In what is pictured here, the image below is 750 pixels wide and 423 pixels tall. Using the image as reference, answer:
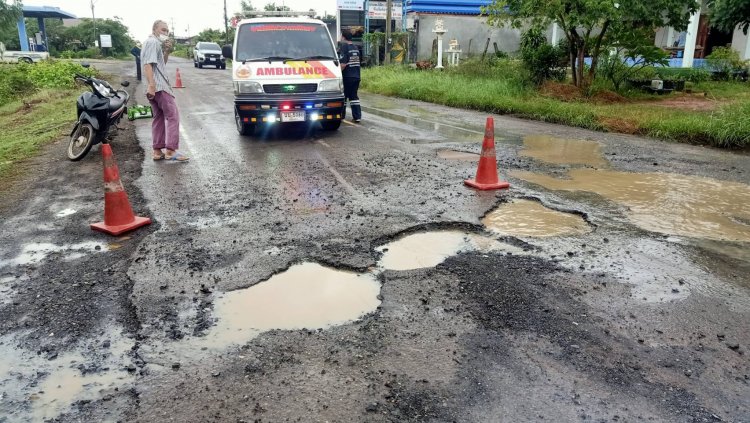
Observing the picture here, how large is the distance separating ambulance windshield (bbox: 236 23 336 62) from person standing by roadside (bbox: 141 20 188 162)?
1741mm

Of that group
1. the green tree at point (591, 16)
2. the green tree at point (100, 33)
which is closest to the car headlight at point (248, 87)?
the green tree at point (591, 16)

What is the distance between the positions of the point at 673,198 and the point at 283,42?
21.7ft

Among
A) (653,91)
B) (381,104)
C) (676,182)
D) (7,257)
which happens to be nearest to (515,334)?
(7,257)

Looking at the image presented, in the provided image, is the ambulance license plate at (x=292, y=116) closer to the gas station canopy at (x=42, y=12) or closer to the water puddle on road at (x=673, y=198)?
the water puddle on road at (x=673, y=198)

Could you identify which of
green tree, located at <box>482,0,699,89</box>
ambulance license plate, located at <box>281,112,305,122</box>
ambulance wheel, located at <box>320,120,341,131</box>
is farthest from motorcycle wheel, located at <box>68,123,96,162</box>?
green tree, located at <box>482,0,699,89</box>

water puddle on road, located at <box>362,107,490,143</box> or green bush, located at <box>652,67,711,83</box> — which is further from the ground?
green bush, located at <box>652,67,711,83</box>

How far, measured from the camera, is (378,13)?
29.6 m

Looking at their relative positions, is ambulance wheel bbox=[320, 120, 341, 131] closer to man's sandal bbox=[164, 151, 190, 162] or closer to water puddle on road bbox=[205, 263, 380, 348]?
man's sandal bbox=[164, 151, 190, 162]

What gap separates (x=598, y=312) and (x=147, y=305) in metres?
2.88

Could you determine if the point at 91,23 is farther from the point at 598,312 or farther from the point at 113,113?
the point at 598,312

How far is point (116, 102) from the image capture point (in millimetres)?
8086

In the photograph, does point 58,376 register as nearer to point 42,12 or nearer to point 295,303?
point 295,303

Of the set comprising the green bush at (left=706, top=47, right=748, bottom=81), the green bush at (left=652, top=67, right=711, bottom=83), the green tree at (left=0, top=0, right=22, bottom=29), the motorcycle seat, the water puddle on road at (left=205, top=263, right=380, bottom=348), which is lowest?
the water puddle on road at (left=205, top=263, right=380, bottom=348)

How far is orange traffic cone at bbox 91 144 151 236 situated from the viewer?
4.77 meters
